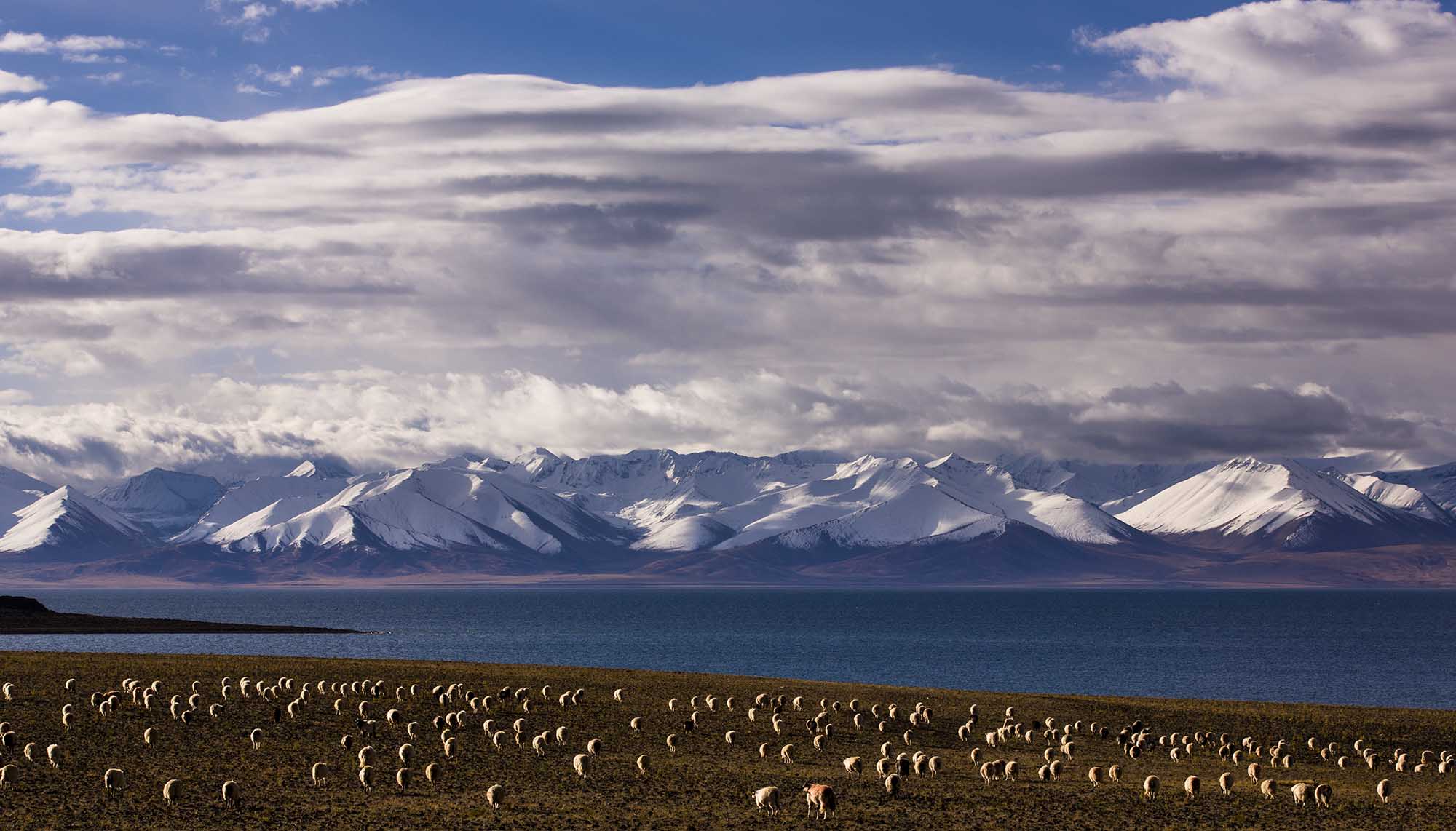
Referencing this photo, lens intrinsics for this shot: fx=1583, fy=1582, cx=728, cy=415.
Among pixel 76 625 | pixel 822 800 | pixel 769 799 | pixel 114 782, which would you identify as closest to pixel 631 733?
pixel 769 799

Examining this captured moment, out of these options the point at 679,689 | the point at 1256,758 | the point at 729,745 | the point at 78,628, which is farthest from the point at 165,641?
the point at 1256,758

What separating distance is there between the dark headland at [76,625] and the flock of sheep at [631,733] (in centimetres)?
8129

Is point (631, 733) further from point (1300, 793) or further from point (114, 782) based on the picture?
point (1300, 793)

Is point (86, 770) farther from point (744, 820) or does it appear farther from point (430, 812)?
point (744, 820)

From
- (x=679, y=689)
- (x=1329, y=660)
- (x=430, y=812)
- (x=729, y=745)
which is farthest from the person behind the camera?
(x=1329, y=660)

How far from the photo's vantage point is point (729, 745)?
5203 centimetres

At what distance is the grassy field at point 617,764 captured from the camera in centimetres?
3862

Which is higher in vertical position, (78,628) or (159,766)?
(159,766)

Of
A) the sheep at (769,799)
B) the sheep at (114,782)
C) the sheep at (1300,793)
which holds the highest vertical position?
the sheep at (114,782)

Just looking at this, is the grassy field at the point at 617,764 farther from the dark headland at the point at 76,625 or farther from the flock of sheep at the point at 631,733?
the dark headland at the point at 76,625

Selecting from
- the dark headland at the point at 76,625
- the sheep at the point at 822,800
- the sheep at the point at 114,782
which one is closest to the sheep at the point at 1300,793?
the sheep at the point at 822,800

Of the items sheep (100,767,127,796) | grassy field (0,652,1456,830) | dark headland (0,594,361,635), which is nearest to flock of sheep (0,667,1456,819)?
sheep (100,767,127,796)

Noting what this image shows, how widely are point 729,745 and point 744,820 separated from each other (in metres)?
13.6

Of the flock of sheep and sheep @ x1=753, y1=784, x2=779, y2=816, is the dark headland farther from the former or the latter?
sheep @ x1=753, y1=784, x2=779, y2=816
